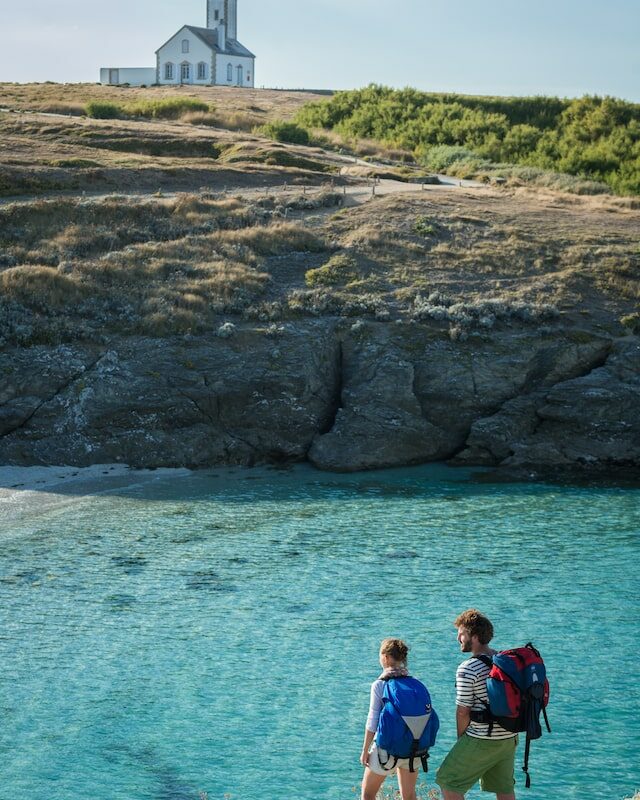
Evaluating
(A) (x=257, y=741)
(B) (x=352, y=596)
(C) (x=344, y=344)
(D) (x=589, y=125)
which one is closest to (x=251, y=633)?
(B) (x=352, y=596)

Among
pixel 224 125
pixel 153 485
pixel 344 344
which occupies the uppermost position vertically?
pixel 224 125

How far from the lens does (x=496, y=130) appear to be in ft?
265

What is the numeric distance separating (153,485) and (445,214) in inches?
954

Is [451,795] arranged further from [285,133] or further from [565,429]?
[285,133]

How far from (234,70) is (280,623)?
116848 millimetres

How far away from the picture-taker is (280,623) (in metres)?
18.8

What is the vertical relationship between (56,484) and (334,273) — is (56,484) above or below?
below

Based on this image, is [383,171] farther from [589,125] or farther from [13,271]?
[13,271]

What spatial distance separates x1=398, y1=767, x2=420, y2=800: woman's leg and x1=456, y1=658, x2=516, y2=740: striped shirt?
986 mm

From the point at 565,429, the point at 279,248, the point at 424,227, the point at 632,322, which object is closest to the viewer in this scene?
the point at 565,429

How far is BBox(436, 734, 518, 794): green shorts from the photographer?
32.5 feet

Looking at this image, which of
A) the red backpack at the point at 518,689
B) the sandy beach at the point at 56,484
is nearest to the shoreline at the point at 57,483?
the sandy beach at the point at 56,484

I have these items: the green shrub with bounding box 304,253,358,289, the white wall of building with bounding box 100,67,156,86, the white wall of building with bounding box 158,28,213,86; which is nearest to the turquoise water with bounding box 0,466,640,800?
the green shrub with bounding box 304,253,358,289

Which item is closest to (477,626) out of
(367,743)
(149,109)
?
(367,743)
